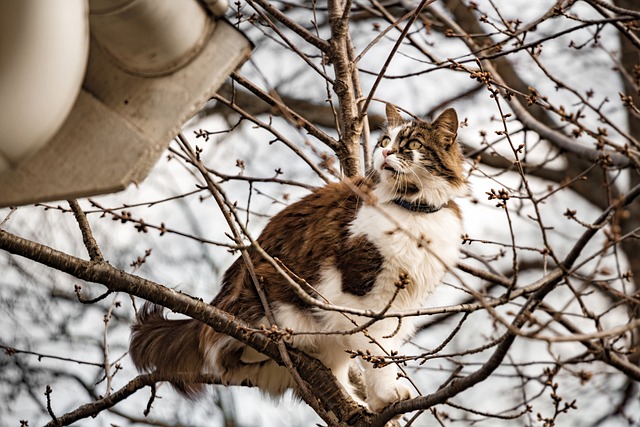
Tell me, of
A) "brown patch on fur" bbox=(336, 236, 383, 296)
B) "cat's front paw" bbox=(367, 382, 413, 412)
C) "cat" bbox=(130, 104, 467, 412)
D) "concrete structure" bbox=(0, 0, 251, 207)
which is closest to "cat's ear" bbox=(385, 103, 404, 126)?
"cat" bbox=(130, 104, 467, 412)

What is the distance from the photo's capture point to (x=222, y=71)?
1.78 m

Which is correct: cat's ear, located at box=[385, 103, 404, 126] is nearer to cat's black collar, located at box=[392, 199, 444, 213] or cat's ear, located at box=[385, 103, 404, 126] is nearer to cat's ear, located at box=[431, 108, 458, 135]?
cat's ear, located at box=[431, 108, 458, 135]

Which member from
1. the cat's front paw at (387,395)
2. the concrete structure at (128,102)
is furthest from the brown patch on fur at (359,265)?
the concrete structure at (128,102)

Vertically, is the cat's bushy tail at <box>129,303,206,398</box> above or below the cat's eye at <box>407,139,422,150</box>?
below

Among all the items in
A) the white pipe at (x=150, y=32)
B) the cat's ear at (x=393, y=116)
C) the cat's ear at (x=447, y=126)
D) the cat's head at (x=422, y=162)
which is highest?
the cat's ear at (x=393, y=116)

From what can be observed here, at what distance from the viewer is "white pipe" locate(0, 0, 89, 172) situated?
1.47 meters

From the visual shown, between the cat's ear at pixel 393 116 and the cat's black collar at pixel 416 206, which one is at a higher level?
the cat's ear at pixel 393 116

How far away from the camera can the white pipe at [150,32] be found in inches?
64.9

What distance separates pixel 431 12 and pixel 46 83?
4.27 meters

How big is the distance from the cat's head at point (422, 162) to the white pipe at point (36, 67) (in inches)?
87.7

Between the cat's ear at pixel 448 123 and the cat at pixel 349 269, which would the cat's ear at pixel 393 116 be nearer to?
the cat at pixel 349 269

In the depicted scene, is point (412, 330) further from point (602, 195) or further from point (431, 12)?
point (602, 195)

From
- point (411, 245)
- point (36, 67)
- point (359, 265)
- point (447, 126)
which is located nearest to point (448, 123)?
point (447, 126)

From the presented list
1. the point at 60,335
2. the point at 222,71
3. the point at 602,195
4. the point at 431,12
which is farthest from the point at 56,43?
the point at 602,195
